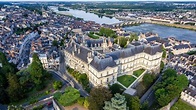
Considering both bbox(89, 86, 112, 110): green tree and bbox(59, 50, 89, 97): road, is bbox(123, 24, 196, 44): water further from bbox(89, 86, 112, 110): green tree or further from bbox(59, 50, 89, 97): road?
bbox(89, 86, 112, 110): green tree

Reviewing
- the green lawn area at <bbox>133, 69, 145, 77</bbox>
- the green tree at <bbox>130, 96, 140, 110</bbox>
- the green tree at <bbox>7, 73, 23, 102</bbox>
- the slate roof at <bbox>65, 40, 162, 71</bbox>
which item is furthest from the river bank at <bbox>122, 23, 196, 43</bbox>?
the green tree at <bbox>7, 73, 23, 102</bbox>

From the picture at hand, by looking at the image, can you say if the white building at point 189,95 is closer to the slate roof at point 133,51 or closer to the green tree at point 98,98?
the slate roof at point 133,51

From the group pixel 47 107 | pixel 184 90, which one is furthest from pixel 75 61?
pixel 184 90

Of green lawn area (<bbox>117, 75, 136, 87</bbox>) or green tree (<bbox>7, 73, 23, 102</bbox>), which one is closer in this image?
green tree (<bbox>7, 73, 23, 102</bbox>)

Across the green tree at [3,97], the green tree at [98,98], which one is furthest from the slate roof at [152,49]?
the green tree at [3,97]

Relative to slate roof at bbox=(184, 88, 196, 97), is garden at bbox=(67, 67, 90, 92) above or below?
above

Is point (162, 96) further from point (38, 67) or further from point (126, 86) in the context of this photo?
point (38, 67)

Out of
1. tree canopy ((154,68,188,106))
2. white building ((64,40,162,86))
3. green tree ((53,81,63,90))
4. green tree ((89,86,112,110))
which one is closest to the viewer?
green tree ((89,86,112,110))
